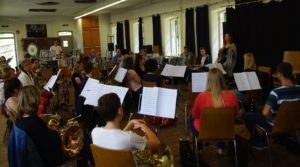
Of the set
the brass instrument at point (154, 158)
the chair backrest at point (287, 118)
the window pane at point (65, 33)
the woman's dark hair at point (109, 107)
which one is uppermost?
the window pane at point (65, 33)

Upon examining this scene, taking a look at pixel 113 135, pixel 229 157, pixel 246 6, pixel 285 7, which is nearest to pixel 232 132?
pixel 229 157

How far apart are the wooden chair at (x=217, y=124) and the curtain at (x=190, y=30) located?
763 cm

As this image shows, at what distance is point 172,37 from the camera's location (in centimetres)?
1262

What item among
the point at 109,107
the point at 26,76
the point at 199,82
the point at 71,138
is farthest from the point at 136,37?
the point at 109,107

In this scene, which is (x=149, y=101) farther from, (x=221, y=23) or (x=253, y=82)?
(x=221, y=23)

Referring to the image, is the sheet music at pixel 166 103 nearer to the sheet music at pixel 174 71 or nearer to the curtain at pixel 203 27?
the sheet music at pixel 174 71

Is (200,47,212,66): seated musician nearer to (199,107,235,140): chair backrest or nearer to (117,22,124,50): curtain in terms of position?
(199,107,235,140): chair backrest

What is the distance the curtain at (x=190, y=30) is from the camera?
10680mm

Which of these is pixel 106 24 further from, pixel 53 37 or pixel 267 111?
pixel 267 111

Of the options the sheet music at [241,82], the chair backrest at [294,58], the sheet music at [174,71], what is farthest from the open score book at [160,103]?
the chair backrest at [294,58]

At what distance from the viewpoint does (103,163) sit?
7.27 ft

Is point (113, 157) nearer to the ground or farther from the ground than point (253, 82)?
nearer to the ground

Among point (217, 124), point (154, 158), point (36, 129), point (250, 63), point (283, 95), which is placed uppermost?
point (250, 63)

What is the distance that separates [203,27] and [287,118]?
23.7 feet
